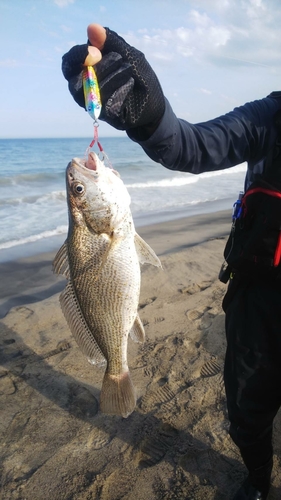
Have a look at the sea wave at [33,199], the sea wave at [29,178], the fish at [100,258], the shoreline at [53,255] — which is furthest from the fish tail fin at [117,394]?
the sea wave at [29,178]

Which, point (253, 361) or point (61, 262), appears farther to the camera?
point (61, 262)

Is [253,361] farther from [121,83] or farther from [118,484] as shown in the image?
[121,83]

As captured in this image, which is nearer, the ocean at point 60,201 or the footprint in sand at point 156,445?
the footprint in sand at point 156,445

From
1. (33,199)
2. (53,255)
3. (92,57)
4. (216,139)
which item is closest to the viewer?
(92,57)

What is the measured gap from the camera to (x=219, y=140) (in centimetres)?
223

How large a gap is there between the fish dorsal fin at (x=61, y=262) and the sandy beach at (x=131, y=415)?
1.46 m

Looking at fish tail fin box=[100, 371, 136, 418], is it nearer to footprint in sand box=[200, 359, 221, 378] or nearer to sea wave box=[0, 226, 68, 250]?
footprint in sand box=[200, 359, 221, 378]

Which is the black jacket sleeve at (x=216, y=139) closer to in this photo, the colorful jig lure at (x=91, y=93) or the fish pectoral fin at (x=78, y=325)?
the colorful jig lure at (x=91, y=93)

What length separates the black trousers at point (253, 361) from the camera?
7.38 feet

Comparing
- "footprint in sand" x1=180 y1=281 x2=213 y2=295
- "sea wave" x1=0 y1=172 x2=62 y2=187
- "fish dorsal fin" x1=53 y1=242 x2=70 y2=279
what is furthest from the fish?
"sea wave" x1=0 y1=172 x2=62 y2=187

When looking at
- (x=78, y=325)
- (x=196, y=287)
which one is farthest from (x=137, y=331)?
(x=196, y=287)

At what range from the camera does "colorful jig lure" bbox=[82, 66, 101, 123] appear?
1.88 metres

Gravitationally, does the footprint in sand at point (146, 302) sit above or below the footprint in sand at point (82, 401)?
above

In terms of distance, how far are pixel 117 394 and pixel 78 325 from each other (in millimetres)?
487
